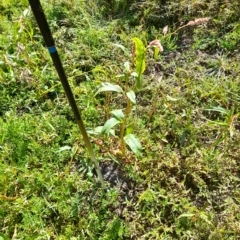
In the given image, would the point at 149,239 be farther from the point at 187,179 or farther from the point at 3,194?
the point at 3,194

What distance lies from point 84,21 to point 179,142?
3.78 feet

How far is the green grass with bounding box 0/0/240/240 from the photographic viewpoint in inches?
63.7

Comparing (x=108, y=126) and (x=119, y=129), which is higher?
(x=108, y=126)

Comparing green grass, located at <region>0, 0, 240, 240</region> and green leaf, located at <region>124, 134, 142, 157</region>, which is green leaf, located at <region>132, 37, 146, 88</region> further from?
green leaf, located at <region>124, 134, 142, 157</region>

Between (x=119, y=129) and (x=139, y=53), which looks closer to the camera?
(x=139, y=53)

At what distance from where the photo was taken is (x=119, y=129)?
188 cm

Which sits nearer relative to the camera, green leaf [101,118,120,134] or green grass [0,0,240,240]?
green leaf [101,118,120,134]

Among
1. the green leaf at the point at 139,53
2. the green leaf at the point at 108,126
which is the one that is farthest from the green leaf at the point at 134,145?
the green leaf at the point at 139,53

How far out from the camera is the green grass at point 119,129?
5.31 feet

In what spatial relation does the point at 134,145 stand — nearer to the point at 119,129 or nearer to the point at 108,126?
the point at 108,126

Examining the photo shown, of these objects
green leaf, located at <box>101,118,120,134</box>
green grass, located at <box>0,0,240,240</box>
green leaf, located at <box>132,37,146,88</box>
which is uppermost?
green leaf, located at <box>132,37,146,88</box>

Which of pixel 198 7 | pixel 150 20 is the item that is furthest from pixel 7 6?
pixel 198 7

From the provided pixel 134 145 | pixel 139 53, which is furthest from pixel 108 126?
pixel 139 53

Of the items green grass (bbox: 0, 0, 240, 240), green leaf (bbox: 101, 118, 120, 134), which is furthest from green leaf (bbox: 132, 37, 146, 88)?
green leaf (bbox: 101, 118, 120, 134)
